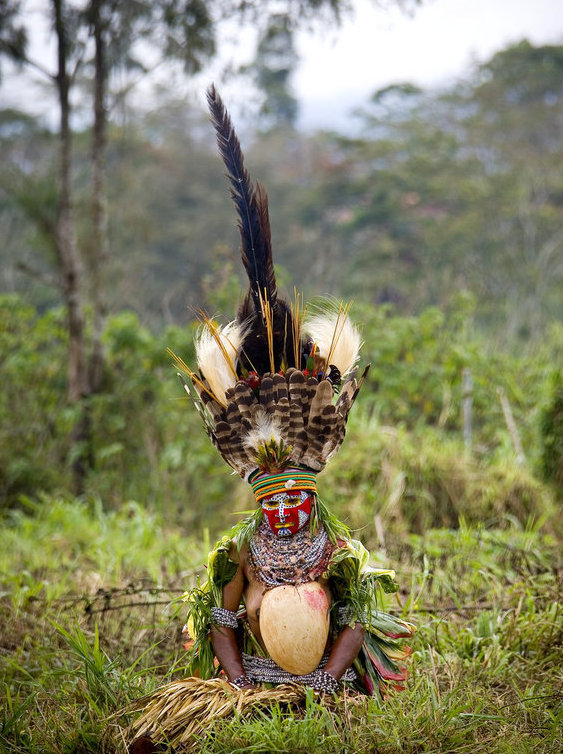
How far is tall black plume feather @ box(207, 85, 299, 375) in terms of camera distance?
2.74m

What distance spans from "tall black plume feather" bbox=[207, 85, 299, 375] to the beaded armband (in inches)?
31.6

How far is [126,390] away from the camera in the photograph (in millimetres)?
7402

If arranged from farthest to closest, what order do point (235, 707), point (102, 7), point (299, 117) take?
point (299, 117) < point (102, 7) < point (235, 707)

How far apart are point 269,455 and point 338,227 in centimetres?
1848

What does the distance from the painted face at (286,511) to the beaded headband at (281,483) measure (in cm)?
2

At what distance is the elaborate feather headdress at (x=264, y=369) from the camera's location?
2.59 m

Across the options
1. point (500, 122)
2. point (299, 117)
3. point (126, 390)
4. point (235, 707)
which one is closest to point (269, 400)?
point (235, 707)

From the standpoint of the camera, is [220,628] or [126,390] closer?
[220,628]

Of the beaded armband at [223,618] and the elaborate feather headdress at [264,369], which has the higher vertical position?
the elaborate feather headdress at [264,369]

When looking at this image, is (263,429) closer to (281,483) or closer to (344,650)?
(281,483)

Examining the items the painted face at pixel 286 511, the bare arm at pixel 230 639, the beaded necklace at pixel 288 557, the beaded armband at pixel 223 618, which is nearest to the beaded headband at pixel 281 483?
the painted face at pixel 286 511

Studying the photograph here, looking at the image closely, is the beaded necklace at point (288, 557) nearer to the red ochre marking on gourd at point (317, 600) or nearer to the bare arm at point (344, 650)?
the red ochre marking on gourd at point (317, 600)

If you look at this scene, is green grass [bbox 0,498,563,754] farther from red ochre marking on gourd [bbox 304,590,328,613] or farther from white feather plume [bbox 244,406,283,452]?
white feather plume [bbox 244,406,283,452]

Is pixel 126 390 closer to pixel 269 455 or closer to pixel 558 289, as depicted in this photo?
pixel 269 455
